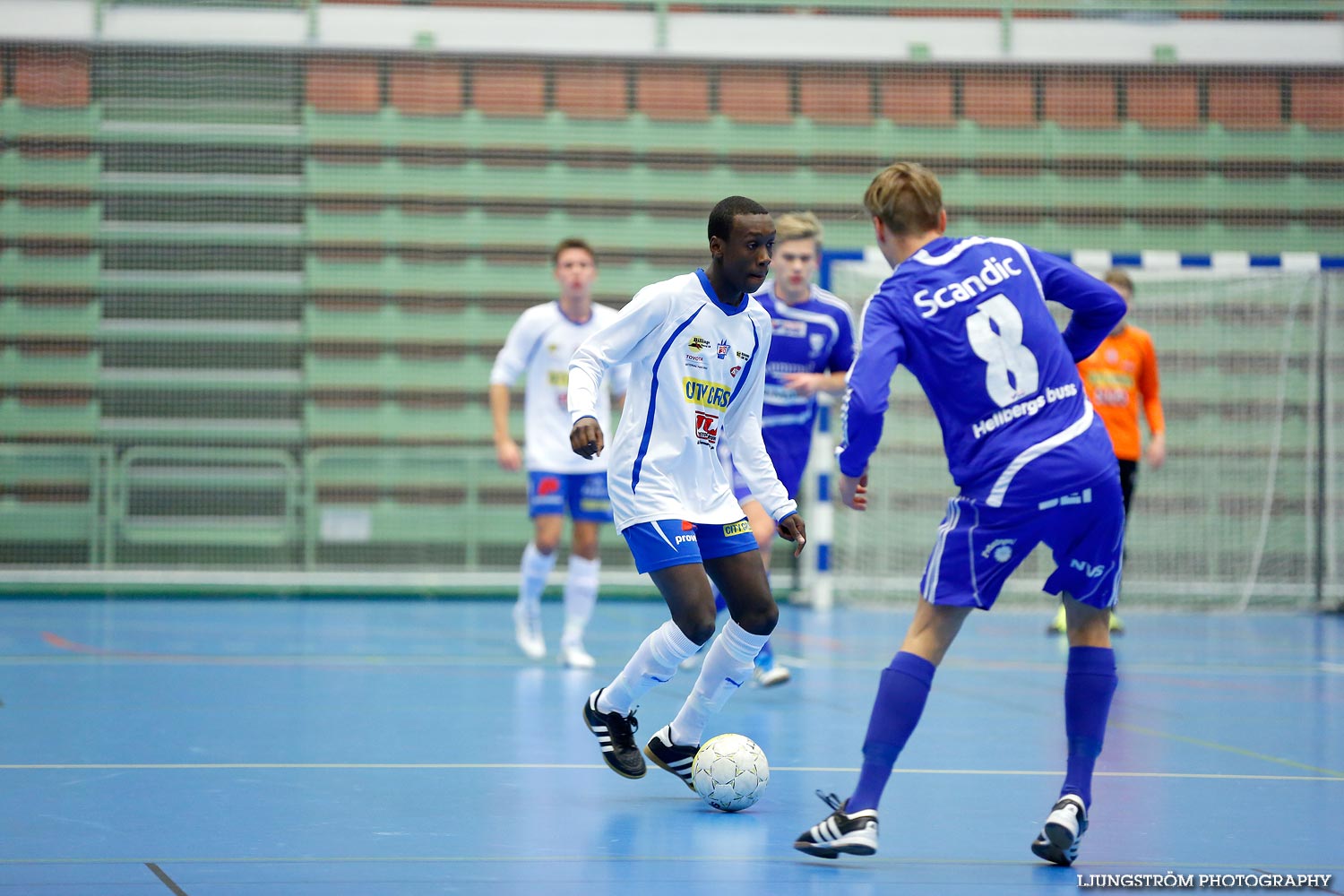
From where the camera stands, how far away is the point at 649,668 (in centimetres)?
450

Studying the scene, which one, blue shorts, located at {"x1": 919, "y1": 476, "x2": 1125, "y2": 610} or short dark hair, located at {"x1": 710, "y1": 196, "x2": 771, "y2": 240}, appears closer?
blue shorts, located at {"x1": 919, "y1": 476, "x2": 1125, "y2": 610}

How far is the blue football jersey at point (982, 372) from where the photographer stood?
3.47 metres

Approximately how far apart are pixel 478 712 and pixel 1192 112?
10560 mm

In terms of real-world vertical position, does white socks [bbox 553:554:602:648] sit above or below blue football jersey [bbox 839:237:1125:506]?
below

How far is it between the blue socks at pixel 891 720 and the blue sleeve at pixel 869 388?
49 centimetres

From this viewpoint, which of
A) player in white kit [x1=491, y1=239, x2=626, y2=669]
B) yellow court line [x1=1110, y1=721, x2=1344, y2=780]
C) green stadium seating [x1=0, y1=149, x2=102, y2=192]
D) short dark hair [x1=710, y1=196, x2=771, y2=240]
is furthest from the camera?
green stadium seating [x1=0, y1=149, x2=102, y2=192]

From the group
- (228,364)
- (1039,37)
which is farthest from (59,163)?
(1039,37)

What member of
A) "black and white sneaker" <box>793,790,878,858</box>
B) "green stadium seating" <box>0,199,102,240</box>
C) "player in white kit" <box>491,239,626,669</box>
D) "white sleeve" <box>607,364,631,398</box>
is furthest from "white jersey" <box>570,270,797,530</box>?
"green stadium seating" <box>0,199,102,240</box>

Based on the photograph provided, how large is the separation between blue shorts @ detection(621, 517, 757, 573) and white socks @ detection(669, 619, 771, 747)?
234mm

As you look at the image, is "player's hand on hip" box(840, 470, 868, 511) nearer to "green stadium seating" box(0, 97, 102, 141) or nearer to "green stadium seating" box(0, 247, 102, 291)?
"green stadium seating" box(0, 247, 102, 291)

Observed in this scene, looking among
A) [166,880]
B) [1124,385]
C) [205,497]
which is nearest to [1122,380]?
[1124,385]

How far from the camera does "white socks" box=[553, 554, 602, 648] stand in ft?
25.7

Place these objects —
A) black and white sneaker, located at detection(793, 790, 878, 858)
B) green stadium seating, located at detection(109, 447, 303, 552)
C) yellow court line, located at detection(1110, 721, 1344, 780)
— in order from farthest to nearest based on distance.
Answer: green stadium seating, located at detection(109, 447, 303, 552) → yellow court line, located at detection(1110, 721, 1344, 780) → black and white sneaker, located at detection(793, 790, 878, 858)

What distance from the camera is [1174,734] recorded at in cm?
569
